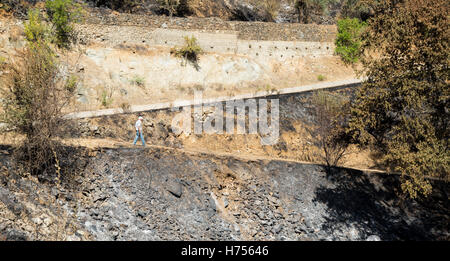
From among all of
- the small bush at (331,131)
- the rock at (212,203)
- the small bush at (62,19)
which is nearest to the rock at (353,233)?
the small bush at (331,131)

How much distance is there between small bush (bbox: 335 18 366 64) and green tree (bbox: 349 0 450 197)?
13803 mm

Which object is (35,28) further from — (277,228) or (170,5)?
(277,228)

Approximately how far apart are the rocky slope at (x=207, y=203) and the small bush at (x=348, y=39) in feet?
43.5

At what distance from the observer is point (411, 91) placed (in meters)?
12.6

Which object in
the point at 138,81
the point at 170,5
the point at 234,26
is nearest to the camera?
the point at 138,81

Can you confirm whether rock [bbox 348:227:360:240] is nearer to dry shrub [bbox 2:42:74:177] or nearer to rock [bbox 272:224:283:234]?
rock [bbox 272:224:283:234]

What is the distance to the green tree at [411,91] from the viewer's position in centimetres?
1227

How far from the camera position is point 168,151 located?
47.6ft

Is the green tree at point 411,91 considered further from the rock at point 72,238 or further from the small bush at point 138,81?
the small bush at point 138,81

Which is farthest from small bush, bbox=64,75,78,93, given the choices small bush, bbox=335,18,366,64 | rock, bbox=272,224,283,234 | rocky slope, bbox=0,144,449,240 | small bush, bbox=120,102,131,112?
small bush, bbox=335,18,366,64

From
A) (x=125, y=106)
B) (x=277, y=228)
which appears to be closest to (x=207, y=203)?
(x=277, y=228)

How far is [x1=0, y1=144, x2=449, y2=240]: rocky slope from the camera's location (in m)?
10.5

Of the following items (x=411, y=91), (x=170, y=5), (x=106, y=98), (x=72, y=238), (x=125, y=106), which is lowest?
(x=72, y=238)

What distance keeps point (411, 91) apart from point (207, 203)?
795 centimetres
